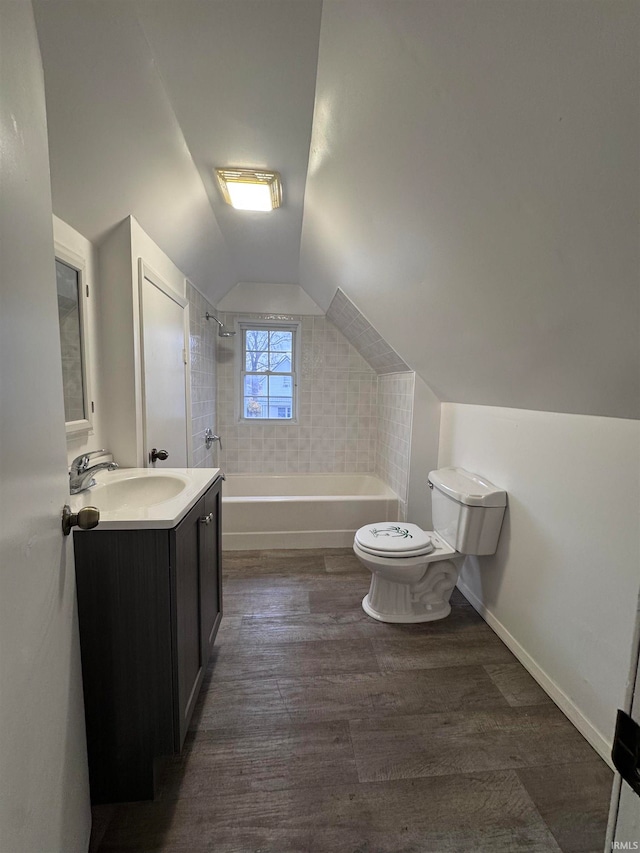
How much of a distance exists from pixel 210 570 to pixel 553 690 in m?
1.55

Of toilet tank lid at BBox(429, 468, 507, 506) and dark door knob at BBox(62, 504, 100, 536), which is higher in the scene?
dark door knob at BBox(62, 504, 100, 536)

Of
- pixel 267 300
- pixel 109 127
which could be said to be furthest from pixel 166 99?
pixel 267 300

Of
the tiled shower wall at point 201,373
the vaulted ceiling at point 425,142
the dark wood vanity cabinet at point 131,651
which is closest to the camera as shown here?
the vaulted ceiling at point 425,142

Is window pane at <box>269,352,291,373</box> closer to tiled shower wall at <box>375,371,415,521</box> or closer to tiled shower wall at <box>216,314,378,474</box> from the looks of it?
tiled shower wall at <box>216,314,378,474</box>

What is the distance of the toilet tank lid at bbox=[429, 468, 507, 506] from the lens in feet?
5.76

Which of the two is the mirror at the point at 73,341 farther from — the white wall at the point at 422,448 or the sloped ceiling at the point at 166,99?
the white wall at the point at 422,448

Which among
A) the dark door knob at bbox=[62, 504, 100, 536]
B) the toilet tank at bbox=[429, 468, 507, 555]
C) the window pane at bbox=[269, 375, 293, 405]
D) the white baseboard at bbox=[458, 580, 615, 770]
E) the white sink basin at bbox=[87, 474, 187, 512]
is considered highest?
the window pane at bbox=[269, 375, 293, 405]

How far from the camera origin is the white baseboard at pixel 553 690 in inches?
48.5

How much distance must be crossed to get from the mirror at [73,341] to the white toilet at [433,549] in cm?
149

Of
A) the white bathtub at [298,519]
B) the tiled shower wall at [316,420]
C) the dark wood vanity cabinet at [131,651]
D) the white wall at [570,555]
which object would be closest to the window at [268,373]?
the tiled shower wall at [316,420]

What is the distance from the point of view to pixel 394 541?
1.87m

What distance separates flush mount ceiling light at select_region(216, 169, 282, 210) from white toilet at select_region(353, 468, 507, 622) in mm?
1853

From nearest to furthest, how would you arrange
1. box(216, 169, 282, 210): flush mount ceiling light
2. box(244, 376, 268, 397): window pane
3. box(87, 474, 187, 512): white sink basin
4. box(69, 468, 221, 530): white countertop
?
1. box(69, 468, 221, 530): white countertop
2. box(87, 474, 187, 512): white sink basin
3. box(216, 169, 282, 210): flush mount ceiling light
4. box(244, 376, 268, 397): window pane

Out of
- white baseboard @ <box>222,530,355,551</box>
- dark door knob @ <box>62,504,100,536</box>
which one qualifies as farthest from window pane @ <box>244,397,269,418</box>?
dark door knob @ <box>62,504,100,536</box>
